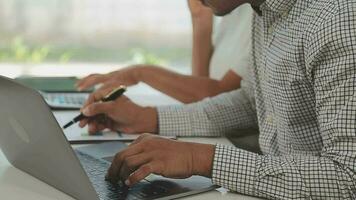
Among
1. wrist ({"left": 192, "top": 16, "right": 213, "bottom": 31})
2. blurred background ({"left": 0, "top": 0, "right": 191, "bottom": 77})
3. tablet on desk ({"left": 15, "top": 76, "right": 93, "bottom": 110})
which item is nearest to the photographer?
tablet on desk ({"left": 15, "top": 76, "right": 93, "bottom": 110})

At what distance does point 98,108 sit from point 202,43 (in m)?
0.83

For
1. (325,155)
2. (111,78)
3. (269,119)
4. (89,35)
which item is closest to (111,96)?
(111,78)

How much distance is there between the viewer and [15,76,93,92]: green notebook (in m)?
1.77

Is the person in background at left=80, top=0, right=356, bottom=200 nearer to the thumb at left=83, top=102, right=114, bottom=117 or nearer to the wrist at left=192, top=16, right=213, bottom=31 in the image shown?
the thumb at left=83, top=102, right=114, bottom=117

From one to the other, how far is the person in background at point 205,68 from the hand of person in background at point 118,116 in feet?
0.21

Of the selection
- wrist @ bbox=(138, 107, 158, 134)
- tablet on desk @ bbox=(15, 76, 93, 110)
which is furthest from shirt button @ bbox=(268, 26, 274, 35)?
tablet on desk @ bbox=(15, 76, 93, 110)

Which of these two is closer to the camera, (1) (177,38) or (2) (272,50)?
(2) (272,50)

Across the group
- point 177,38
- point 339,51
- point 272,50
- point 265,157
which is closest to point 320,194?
point 265,157

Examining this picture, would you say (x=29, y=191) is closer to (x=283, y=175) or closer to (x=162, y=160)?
(x=162, y=160)

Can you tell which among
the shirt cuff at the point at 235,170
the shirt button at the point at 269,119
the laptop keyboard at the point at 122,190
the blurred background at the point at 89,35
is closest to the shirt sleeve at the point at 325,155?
the shirt cuff at the point at 235,170

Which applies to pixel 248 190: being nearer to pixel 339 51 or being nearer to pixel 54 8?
pixel 339 51

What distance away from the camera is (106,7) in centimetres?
281

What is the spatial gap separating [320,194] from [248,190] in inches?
4.8

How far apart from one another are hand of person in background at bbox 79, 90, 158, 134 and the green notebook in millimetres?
426
